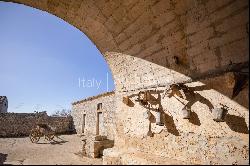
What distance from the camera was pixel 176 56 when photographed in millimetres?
3713

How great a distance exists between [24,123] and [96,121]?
7.80m

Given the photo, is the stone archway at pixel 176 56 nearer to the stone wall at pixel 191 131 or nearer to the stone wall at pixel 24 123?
the stone wall at pixel 191 131

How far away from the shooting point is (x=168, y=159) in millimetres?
3613

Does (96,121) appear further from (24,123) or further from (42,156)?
(24,123)

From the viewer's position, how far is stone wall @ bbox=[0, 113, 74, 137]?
1739 cm

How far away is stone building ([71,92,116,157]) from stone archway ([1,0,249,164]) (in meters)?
4.35

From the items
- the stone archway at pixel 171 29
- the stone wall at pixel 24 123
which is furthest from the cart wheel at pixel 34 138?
the stone archway at pixel 171 29

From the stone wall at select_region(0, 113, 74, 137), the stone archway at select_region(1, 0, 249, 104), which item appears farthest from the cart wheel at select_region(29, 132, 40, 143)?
the stone archway at select_region(1, 0, 249, 104)

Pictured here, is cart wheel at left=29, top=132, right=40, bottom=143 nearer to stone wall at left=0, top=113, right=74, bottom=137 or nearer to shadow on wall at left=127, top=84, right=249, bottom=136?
stone wall at left=0, top=113, right=74, bottom=137

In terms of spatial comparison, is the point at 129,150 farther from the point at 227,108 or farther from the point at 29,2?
the point at 29,2

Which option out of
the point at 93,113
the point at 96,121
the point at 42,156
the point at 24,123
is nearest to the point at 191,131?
the point at 42,156

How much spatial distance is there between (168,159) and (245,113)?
1.53m

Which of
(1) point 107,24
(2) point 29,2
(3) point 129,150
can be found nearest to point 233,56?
(1) point 107,24

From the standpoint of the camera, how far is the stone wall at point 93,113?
43.4 feet
